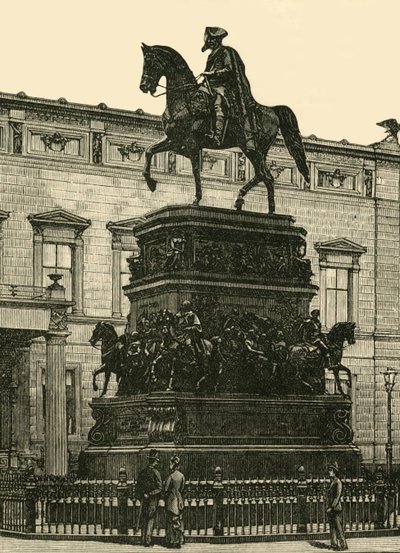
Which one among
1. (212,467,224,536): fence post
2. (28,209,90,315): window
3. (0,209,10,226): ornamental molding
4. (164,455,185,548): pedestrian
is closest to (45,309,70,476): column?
(28,209,90,315): window

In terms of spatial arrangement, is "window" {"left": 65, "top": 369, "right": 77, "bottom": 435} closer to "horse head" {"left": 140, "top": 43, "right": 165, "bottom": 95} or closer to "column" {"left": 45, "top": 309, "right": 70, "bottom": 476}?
"column" {"left": 45, "top": 309, "right": 70, "bottom": 476}

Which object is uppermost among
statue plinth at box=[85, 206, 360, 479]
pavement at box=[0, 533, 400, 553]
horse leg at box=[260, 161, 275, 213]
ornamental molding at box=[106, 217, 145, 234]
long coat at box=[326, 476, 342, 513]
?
ornamental molding at box=[106, 217, 145, 234]

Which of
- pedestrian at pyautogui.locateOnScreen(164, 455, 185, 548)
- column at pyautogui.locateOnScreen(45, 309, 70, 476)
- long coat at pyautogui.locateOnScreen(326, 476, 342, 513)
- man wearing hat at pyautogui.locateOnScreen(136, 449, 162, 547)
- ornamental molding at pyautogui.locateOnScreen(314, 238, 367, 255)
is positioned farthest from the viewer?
ornamental molding at pyautogui.locateOnScreen(314, 238, 367, 255)

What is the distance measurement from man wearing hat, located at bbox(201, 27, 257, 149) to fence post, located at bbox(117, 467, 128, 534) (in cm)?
555

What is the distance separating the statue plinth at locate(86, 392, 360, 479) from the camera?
17.3 metres

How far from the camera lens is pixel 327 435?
1841cm

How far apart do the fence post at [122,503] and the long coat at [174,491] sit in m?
0.90

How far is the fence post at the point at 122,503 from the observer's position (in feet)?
53.5

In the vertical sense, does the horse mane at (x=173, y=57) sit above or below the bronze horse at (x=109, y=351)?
above

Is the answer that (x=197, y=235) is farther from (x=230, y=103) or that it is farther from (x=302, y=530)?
(x=302, y=530)

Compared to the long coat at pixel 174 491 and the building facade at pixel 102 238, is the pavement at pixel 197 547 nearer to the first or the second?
the long coat at pixel 174 491

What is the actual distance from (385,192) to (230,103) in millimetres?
23733

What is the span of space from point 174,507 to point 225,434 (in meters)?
2.34

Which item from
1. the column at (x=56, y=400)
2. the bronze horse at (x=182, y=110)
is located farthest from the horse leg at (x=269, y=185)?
the column at (x=56, y=400)
